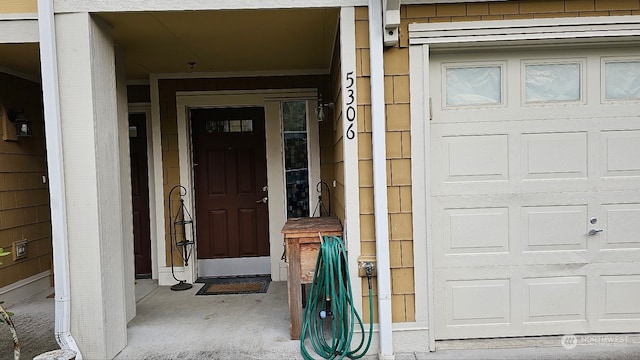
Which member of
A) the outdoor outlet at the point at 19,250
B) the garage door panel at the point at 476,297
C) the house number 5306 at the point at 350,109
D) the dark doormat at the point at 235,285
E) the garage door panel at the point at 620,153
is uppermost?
the house number 5306 at the point at 350,109

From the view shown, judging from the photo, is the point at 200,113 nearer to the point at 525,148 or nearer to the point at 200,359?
the point at 200,359

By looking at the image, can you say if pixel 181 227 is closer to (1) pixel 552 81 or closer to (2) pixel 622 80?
(1) pixel 552 81

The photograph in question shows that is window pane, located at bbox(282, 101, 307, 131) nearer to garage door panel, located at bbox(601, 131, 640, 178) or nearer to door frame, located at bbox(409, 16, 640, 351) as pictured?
door frame, located at bbox(409, 16, 640, 351)

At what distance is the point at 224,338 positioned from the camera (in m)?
2.99

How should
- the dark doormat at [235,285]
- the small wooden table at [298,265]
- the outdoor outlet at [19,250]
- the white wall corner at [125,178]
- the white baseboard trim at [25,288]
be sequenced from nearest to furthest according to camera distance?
the small wooden table at [298,265] → the white wall corner at [125,178] → the white baseboard trim at [25,288] → the outdoor outlet at [19,250] → the dark doormat at [235,285]

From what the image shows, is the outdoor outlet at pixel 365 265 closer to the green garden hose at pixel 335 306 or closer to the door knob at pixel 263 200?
the green garden hose at pixel 335 306

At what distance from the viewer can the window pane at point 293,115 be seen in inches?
181

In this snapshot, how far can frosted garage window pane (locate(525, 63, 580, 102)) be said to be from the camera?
9.20 ft

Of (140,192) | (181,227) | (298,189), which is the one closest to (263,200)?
(298,189)

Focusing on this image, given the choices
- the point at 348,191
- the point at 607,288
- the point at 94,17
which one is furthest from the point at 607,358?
the point at 94,17

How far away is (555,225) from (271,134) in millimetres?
2837

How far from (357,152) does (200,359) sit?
1647mm

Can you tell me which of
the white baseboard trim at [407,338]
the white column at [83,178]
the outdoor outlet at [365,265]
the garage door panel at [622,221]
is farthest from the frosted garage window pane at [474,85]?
the white column at [83,178]

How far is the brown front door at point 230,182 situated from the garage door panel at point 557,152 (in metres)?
2.78
